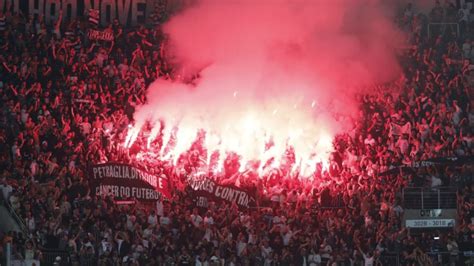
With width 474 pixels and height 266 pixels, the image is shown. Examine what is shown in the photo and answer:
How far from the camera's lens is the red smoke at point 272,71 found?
24.6m

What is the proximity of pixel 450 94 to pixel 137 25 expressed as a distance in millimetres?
7716

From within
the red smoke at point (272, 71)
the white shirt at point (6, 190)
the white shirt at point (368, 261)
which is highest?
the red smoke at point (272, 71)

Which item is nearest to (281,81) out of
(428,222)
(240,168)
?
(240,168)

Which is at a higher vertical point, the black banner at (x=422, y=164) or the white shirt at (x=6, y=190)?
the black banner at (x=422, y=164)

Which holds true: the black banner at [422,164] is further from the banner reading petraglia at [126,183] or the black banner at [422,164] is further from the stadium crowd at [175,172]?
the banner reading petraglia at [126,183]

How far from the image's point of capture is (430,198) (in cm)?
2242

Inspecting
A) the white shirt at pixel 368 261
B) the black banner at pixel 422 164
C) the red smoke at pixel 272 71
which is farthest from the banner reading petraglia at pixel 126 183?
the black banner at pixel 422 164

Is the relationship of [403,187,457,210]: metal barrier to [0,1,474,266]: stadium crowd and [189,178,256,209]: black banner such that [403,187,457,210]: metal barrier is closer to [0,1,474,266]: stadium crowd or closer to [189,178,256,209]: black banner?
[0,1,474,266]: stadium crowd

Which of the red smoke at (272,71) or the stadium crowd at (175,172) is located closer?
the stadium crowd at (175,172)

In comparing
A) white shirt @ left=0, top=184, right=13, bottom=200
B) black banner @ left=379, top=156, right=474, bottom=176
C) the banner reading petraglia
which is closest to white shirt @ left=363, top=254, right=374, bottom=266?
black banner @ left=379, top=156, right=474, bottom=176

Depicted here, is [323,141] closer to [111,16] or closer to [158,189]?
[158,189]

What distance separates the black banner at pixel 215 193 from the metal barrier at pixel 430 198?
125 inches

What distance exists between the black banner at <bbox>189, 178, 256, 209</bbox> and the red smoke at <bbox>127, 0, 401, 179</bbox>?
1651 mm

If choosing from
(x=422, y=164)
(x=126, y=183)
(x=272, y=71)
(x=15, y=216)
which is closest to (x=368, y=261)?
(x=422, y=164)
